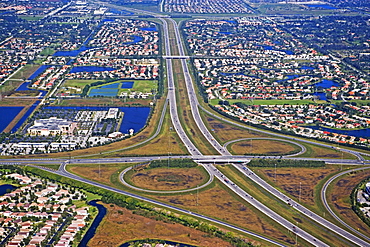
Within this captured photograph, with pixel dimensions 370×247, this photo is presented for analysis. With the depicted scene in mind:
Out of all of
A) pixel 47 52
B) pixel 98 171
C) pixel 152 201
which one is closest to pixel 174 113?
pixel 98 171

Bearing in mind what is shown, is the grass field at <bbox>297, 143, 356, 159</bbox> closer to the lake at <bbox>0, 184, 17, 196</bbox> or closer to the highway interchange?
the highway interchange

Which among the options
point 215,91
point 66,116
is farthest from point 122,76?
point 66,116

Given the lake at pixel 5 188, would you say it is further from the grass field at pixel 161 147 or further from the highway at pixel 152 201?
the grass field at pixel 161 147

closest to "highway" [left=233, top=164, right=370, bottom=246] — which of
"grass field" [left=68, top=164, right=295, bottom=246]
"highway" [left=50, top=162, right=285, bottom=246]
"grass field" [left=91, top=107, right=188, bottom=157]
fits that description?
"grass field" [left=68, top=164, right=295, bottom=246]

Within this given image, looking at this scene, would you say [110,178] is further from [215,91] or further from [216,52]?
[216,52]

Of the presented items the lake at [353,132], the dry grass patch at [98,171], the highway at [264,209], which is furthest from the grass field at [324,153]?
the dry grass patch at [98,171]
